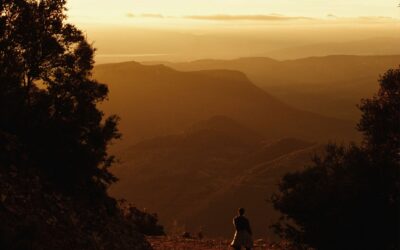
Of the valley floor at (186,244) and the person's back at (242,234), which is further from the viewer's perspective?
the valley floor at (186,244)

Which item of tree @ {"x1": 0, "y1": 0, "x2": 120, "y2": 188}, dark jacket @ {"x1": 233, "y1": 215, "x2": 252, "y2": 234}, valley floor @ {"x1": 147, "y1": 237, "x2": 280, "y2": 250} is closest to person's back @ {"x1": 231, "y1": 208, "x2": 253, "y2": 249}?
dark jacket @ {"x1": 233, "y1": 215, "x2": 252, "y2": 234}

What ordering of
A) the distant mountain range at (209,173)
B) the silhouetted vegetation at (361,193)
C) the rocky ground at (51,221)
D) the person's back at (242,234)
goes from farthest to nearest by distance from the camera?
the distant mountain range at (209,173), the silhouetted vegetation at (361,193), the person's back at (242,234), the rocky ground at (51,221)

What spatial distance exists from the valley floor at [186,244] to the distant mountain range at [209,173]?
44555 mm

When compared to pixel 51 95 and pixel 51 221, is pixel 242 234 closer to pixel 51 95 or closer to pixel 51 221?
pixel 51 221

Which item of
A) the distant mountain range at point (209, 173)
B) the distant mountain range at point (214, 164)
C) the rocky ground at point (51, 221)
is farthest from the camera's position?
the distant mountain range at point (214, 164)

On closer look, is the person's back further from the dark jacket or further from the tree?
the tree

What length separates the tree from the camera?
17.2 meters

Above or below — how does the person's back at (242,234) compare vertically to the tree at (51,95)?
below

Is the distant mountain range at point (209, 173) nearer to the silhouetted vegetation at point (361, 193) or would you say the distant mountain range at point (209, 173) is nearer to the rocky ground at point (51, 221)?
the silhouetted vegetation at point (361, 193)

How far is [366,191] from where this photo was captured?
20.0 m

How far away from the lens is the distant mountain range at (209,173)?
296ft

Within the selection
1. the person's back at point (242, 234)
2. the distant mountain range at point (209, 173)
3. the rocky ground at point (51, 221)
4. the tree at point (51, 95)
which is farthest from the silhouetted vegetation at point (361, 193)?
the distant mountain range at point (209, 173)

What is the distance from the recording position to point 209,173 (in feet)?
413

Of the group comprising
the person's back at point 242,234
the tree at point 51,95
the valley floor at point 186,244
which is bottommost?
the valley floor at point 186,244
